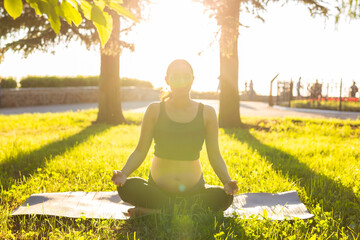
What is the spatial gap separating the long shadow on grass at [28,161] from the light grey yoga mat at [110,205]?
3.50 ft

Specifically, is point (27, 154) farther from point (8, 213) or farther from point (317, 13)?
point (317, 13)

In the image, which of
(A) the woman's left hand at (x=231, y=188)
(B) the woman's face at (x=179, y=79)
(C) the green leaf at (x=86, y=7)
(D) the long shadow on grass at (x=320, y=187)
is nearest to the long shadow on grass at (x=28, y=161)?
(B) the woman's face at (x=179, y=79)

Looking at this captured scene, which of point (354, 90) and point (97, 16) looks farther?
point (354, 90)

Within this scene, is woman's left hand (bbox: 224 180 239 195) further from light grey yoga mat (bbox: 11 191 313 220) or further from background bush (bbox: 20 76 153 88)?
background bush (bbox: 20 76 153 88)

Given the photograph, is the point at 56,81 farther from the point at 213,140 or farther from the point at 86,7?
the point at 86,7

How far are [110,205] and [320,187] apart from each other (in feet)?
8.79

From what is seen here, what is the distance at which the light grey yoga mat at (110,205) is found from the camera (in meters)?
3.28

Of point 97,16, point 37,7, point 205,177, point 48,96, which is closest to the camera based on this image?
point 97,16

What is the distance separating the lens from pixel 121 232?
9.64ft

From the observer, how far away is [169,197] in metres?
3.19

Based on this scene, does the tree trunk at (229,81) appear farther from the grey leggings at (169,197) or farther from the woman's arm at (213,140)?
the grey leggings at (169,197)

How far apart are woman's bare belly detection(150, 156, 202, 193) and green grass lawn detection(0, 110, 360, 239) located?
309 mm

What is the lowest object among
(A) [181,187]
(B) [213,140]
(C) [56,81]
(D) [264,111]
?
(A) [181,187]

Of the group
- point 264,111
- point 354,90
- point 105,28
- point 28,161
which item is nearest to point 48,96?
point 264,111
